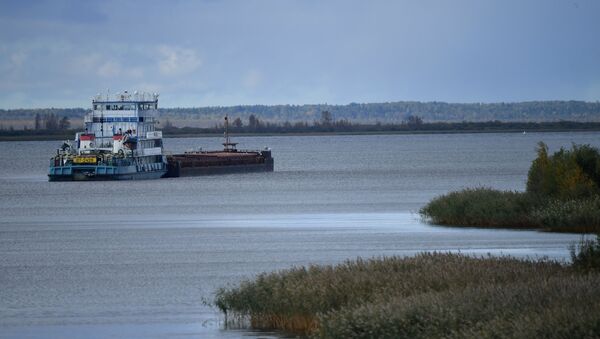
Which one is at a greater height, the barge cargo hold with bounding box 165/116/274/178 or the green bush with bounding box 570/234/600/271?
the green bush with bounding box 570/234/600/271

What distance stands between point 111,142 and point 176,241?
4380 cm

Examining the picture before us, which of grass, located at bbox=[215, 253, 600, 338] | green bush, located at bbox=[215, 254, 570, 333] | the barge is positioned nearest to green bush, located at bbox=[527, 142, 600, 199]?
grass, located at bbox=[215, 253, 600, 338]

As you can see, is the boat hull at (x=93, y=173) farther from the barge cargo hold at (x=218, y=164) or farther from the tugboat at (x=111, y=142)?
the barge cargo hold at (x=218, y=164)

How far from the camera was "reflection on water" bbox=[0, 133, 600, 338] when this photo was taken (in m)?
26.1

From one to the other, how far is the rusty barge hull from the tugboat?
790 centimetres

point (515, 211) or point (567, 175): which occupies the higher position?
point (567, 175)

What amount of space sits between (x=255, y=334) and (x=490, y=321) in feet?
20.5

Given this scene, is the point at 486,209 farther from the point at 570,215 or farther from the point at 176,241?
the point at 176,241

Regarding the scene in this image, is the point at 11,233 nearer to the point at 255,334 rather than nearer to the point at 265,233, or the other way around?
the point at 265,233

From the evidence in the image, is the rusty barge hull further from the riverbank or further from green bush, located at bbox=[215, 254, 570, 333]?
green bush, located at bbox=[215, 254, 570, 333]

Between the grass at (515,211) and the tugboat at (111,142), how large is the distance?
4114 centimetres

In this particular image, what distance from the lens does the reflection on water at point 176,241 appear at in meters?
26.1

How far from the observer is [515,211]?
142ft

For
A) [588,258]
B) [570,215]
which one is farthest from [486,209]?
[588,258]
